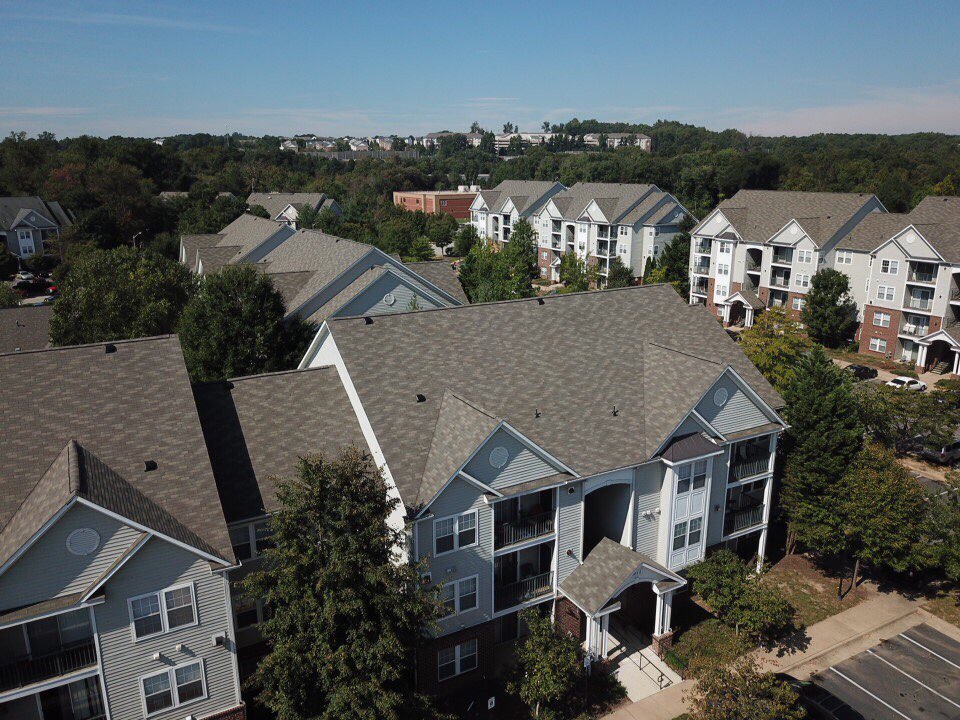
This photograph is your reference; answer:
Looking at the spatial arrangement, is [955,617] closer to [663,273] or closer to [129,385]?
[129,385]

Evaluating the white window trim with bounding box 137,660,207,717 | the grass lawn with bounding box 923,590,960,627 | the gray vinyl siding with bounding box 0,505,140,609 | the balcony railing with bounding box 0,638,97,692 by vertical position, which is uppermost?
the gray vinyl siding with bounding box 0,505,140,609

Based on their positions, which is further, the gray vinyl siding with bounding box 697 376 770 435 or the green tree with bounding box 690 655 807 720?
the gray vinyl siding with bounding box 697 376 770 435

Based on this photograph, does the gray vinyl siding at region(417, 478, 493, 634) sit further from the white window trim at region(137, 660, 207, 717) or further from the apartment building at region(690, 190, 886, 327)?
the apartment building at region(690, 190, 886, 327)

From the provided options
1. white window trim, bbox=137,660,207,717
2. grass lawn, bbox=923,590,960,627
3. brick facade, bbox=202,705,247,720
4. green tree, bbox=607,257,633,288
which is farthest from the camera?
green tree, bbox=607,257,633,288

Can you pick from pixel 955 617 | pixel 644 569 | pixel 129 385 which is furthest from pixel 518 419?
pixel 955 617

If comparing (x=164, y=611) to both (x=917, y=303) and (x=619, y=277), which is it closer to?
(x=917, y=303)

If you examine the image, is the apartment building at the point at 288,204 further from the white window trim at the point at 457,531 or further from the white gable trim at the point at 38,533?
the white gable trim at the point at 38,533

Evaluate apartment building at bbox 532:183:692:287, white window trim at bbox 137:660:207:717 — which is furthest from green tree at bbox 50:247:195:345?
apartment building at bbox 532:183:692:287

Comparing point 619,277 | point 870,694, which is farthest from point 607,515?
point 619,277
